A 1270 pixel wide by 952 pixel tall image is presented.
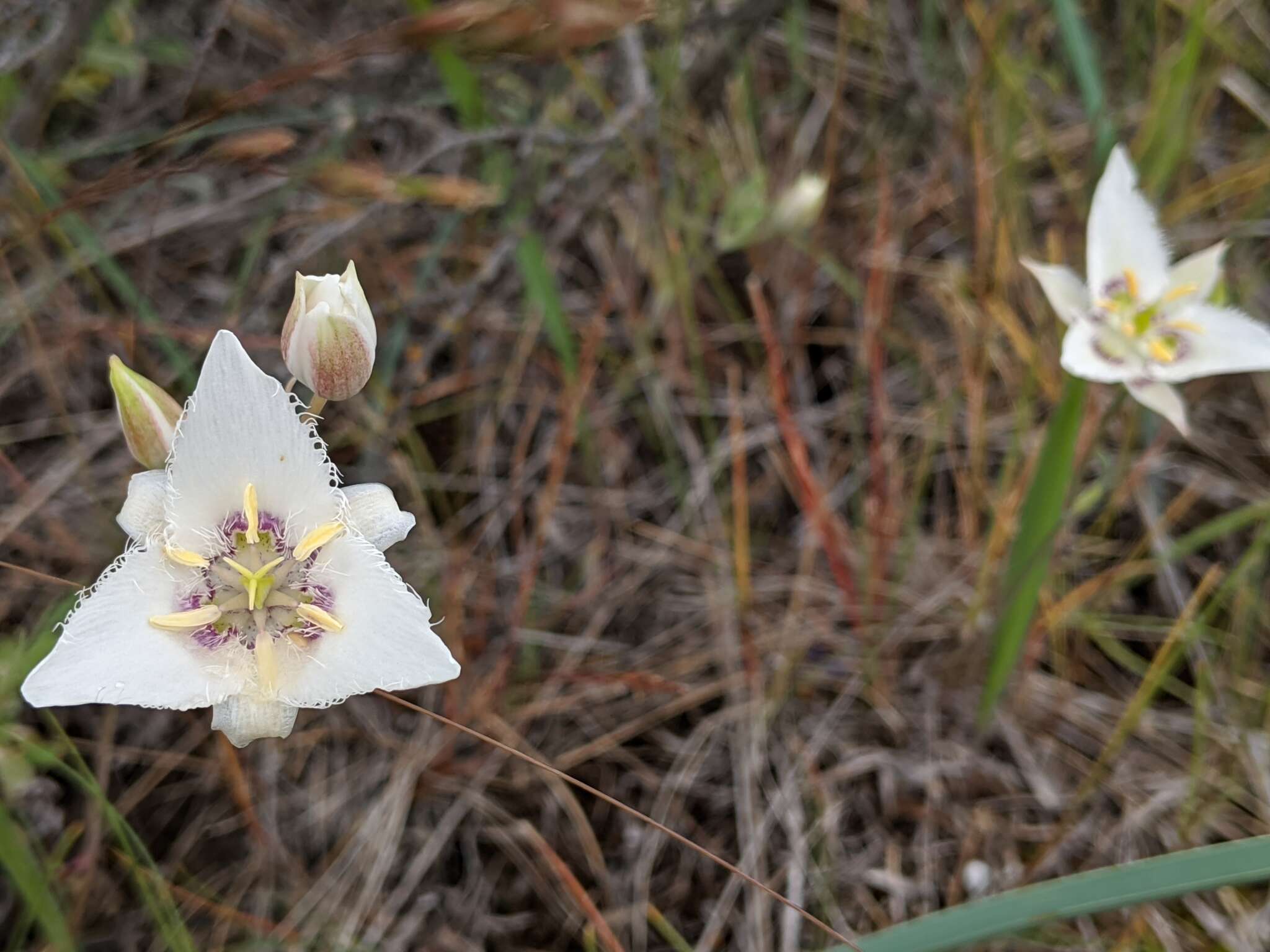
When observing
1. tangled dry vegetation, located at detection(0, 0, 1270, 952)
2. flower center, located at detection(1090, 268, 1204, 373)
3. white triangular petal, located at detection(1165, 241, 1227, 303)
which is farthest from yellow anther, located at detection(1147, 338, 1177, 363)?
tangled dry vegetation, located at detection(0, 0, 1270, 952)

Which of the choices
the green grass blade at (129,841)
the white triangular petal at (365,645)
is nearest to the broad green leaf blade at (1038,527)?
the white triangular petal at (365,645)

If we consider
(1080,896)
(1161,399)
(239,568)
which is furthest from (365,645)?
(1161,399)

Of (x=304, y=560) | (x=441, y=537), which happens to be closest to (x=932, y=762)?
(x=441, y=537)

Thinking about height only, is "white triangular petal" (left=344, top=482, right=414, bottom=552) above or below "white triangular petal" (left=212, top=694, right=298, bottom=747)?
above

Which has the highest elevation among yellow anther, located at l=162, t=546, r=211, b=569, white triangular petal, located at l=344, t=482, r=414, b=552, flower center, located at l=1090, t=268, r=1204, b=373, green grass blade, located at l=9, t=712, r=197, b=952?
yellow anther, located at l=162, t=546, r=211, b=569

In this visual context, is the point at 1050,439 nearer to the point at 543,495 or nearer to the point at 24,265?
the point at 543,495

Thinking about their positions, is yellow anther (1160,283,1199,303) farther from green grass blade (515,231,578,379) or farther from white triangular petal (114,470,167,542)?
white triangular petal (114,470,167,542)

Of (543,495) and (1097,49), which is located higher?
(1097,49)

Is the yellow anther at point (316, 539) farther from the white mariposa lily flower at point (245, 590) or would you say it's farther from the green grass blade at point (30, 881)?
the green grass blade at point (30, 881)
